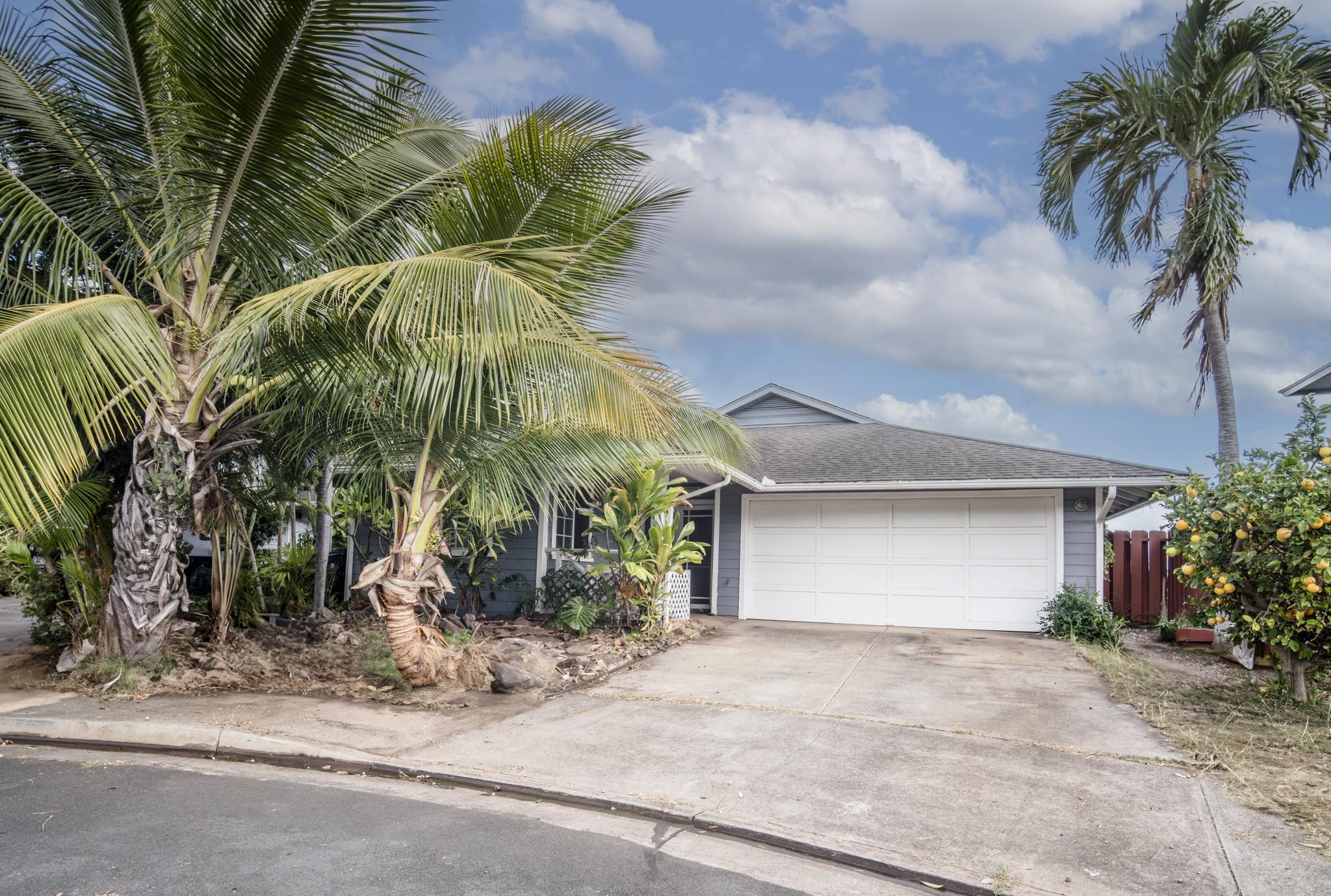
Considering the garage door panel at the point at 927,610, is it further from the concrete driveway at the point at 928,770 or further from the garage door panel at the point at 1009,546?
the concrete driveway at the point at 928,770

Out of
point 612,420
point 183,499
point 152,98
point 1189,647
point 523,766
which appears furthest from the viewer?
point 1189,647

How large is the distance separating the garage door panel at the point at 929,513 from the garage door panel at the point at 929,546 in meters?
0.14

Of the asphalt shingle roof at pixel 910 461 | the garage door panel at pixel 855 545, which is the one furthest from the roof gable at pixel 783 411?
the garage door panel at pixel 855 545

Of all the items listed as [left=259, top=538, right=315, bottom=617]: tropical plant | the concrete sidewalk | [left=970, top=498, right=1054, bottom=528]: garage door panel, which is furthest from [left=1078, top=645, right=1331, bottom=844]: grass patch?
[left=259, top=538, right=315, bottom=617]: tropical plant

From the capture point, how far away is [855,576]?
13.6 meters

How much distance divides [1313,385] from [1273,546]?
933cm

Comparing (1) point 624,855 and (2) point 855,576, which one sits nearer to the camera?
(1) point 624,855

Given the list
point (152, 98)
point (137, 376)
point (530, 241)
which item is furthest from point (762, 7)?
point (137, 376)

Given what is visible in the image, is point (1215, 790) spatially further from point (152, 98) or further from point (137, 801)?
point (152, 98)

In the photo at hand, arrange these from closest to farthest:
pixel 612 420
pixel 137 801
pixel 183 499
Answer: pixel 137 801 < pixel 612 420 < pixel 183 499

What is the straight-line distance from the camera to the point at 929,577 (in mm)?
13156

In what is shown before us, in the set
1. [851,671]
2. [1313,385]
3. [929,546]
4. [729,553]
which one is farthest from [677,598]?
[1313,385]

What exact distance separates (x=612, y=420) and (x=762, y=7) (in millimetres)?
8319

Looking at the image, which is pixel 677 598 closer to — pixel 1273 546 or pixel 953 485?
pixel 953 485
